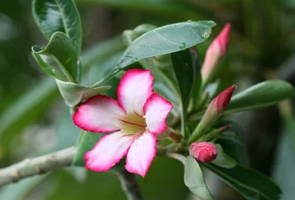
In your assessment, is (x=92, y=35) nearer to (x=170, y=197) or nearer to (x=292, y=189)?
(x=170, y=197)

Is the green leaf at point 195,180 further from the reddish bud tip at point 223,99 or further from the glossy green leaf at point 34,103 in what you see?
the glossy green leaf at point 34,103

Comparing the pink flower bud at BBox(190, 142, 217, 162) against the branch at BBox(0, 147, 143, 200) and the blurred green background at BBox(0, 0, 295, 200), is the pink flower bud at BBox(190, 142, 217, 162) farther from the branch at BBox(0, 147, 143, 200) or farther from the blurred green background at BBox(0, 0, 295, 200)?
the blurred green background at BBox(0, 0, 295, 200)

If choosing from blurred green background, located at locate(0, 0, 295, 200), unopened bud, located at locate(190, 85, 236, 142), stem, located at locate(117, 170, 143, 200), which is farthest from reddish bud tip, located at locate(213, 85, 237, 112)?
blurred green background, located at locate(0, 0, 295, 200)

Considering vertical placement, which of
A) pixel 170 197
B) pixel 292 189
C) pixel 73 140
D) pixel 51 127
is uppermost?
pixel 73 140

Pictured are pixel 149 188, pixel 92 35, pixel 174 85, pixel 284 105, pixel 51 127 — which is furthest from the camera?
pixel 51 127

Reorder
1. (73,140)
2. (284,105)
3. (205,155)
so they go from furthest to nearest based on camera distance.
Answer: (284,105) → (73,140) → (205,155)

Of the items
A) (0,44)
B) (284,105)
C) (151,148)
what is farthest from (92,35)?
(151,148)

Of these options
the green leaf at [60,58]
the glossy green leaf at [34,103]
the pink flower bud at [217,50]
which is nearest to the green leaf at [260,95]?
the pink flower bud at [217,50]
